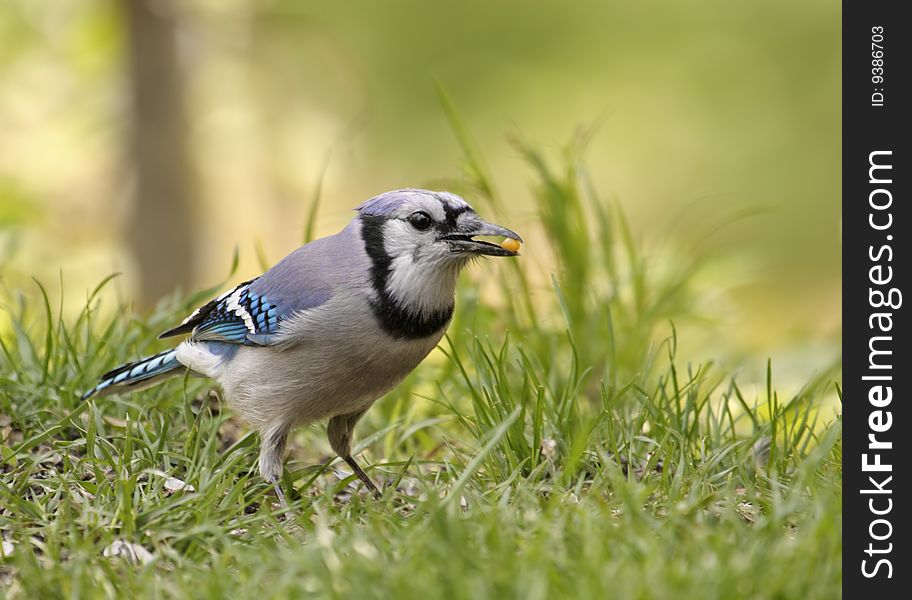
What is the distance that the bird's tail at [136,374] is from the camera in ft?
11.3

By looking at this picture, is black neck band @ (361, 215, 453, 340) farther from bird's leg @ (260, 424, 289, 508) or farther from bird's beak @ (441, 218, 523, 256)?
bird's leg @ (260, 424, 289, 508)

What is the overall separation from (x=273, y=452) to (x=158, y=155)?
377cm

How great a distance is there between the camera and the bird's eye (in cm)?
314

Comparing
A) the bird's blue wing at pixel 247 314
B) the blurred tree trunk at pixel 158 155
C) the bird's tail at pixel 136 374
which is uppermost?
the blurred tree trunk at pixel 158 155

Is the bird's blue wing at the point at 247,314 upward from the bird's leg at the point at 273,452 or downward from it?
→ upward

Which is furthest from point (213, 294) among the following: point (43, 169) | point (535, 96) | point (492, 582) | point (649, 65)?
point (649, 65)

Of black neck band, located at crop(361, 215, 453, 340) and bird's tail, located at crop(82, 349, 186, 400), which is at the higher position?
black neck band, located at crop(361, 215, 453, 340)

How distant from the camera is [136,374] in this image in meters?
3.45

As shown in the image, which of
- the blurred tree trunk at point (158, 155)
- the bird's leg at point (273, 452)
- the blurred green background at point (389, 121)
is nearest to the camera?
the bird's leg at point (273, 452)

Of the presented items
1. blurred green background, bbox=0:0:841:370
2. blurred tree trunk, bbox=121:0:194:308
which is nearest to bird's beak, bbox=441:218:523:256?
blurred green background, bbox=0:0:841:370

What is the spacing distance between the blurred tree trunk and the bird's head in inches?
142

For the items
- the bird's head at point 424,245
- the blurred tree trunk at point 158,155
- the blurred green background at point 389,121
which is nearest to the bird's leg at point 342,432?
the bird's head at point 424,245

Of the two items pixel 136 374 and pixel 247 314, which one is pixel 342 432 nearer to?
pixel 247 314

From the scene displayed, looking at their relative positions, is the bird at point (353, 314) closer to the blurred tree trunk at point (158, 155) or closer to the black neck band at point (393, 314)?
the black neck band at point (393, 314)
